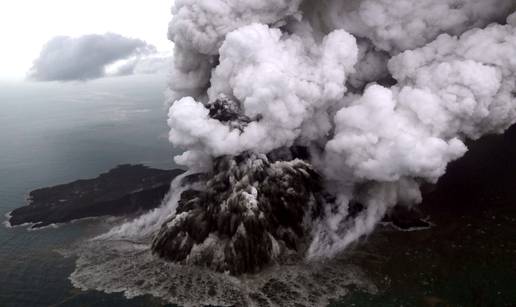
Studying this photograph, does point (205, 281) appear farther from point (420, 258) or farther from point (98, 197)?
point (98, 197)

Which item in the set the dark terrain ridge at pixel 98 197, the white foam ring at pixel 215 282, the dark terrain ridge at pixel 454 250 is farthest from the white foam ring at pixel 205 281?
the dark terrain ridge at pixel 98 197

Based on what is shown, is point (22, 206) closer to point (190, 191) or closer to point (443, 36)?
point (190, 191)

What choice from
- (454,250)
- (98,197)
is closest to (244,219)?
(454,250)

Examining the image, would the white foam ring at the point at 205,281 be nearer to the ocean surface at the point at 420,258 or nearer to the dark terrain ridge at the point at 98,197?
the ocean surface at the point at 420,258

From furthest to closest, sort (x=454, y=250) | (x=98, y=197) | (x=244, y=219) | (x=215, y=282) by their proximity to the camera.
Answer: (x=98, y=197), (x=244, y=219), (x=454, y=250), (x=215, y=282)

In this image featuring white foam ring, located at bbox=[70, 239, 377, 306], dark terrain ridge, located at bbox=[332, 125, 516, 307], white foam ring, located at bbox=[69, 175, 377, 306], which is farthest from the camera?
white foam ring, located at bbox=[69, 175, 377, 306]

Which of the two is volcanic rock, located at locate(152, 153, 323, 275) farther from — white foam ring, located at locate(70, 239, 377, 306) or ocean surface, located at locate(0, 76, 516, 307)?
ocean surface, located at locate(0, 76, 516, 307)

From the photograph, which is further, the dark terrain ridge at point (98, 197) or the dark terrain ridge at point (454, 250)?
the dark terrain ridge at point (98, 197)

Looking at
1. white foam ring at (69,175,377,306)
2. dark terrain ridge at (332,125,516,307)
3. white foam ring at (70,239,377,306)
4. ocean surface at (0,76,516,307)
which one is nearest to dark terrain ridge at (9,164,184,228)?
ocean surface at (0,76,516,307)
